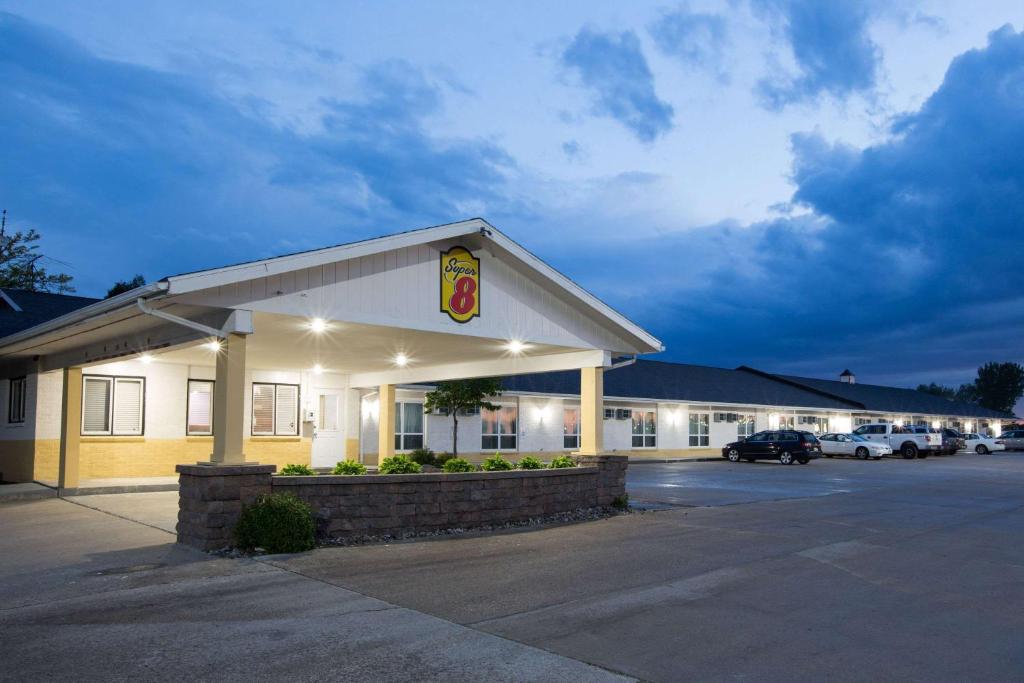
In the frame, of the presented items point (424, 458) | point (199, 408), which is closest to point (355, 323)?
point (199, 408)

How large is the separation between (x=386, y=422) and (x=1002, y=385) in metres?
138

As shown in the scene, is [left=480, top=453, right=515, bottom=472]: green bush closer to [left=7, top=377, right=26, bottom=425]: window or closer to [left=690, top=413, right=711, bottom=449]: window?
[left=7, top=377, right=26, bottom=425]: window

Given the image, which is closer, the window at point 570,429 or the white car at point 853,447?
the window at point 570,429

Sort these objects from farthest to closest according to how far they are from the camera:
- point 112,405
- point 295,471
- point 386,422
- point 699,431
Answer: point 699,431
point 386,422
point 112,405
point 295,471

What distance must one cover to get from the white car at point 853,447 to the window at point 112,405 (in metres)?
34.3

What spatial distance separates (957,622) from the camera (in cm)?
746

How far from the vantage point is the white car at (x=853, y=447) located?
133ft

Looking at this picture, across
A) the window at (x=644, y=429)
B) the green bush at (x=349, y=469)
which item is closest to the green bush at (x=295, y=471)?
the green bush at (x=349, y=469)

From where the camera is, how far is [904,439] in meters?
42.7

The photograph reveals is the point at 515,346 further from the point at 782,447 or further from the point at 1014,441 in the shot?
the point at 1014,441

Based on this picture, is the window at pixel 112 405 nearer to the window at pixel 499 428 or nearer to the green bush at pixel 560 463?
the green bush at pixel 560 463

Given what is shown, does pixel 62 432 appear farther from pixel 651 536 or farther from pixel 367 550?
pixel 651 536

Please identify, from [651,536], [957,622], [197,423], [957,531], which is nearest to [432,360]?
[197,423]

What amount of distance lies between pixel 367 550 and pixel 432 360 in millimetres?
8037
